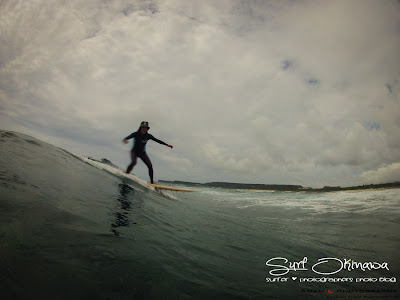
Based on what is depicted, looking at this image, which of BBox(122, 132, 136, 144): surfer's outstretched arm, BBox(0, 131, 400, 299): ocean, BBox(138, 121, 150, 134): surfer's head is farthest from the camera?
BBox(138, 121, 150, 134): surfer's head

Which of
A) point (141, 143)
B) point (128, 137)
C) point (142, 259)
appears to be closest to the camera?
point (142, 259)

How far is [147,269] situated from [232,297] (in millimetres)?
987

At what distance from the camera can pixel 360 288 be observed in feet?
8.37

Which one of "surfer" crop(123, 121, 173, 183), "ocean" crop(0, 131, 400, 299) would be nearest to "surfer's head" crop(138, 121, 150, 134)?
"surfer" crop(123, 121, 173, 183)

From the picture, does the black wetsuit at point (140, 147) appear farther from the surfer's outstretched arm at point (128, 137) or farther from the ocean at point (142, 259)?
the ocean at point (142, 259)

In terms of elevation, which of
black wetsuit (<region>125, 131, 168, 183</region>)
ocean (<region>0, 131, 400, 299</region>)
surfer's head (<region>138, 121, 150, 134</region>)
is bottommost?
ocean (<region>0, 131, 400, 299</region>)

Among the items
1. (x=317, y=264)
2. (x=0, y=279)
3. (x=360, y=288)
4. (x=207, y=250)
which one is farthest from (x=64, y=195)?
(x=360, y=288)

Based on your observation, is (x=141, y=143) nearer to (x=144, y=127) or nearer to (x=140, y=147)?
(x=140, y=147)

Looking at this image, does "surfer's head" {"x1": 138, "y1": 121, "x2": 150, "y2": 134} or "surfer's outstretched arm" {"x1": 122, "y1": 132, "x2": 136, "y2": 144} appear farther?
"surfer's head" {"x1": 138, "y1": 121, "x2": 150, "y2": 134}

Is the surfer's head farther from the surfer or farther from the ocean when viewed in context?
the ocean

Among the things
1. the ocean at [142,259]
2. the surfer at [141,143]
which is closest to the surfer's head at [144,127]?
the surfer at [141,143]

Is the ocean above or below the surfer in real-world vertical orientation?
below

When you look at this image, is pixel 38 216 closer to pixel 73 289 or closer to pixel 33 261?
pixel 33 261

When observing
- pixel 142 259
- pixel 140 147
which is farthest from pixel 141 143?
pixel 142 259
